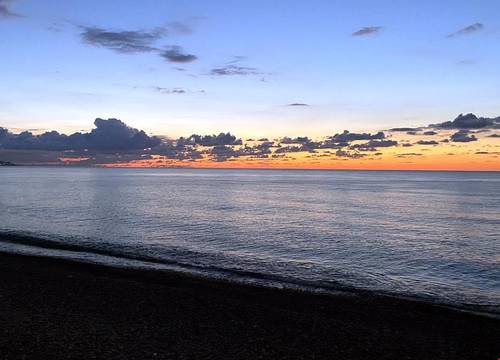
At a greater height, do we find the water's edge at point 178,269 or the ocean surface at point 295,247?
the water's edge at point 178,269

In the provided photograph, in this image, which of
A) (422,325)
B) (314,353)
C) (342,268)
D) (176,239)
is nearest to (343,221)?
(176,239)

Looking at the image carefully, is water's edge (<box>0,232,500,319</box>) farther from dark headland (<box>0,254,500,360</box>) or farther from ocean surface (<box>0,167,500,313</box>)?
dark headland (<box>0,254,500,360</box>)

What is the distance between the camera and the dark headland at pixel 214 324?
500 inches

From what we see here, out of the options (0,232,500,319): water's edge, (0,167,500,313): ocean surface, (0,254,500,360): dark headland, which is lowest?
(0,167,500,313): ocean surface

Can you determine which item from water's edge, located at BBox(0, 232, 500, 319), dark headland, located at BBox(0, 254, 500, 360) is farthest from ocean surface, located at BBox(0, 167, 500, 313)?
dark headland, located at BBox(0, 254, 500, 360)

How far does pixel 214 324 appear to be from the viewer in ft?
50.0

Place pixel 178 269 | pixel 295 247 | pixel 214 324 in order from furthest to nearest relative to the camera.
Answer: pixel 295 247 → pixel 178 269 → pixel 214 324

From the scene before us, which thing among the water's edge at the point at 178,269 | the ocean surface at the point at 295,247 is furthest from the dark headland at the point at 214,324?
the ocean surface at the point at 295,247

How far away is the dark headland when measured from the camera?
12711 mm

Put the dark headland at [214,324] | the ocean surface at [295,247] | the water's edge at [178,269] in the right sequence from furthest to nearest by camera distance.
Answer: the ocean surface at [295,247] → the water's edge at [178,269] → the dark headland at [214,324]

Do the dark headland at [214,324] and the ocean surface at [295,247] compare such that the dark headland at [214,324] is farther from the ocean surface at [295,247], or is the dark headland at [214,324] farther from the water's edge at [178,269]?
the ocean surface at [295,247]

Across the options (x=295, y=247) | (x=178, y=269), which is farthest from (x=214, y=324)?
(x=295, y=247)

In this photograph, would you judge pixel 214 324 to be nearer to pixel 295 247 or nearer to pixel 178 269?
pixel 178 269

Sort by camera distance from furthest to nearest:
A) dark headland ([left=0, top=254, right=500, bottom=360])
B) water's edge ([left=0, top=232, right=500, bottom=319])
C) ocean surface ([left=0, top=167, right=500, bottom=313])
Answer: ocean surface ([left=0, top=167, right=500, bottom=313]) → water's edge ([left=0, top=232, right=500, bottom=319]) → dark headland ([left=0, top=254, right=500, bottom=360])
